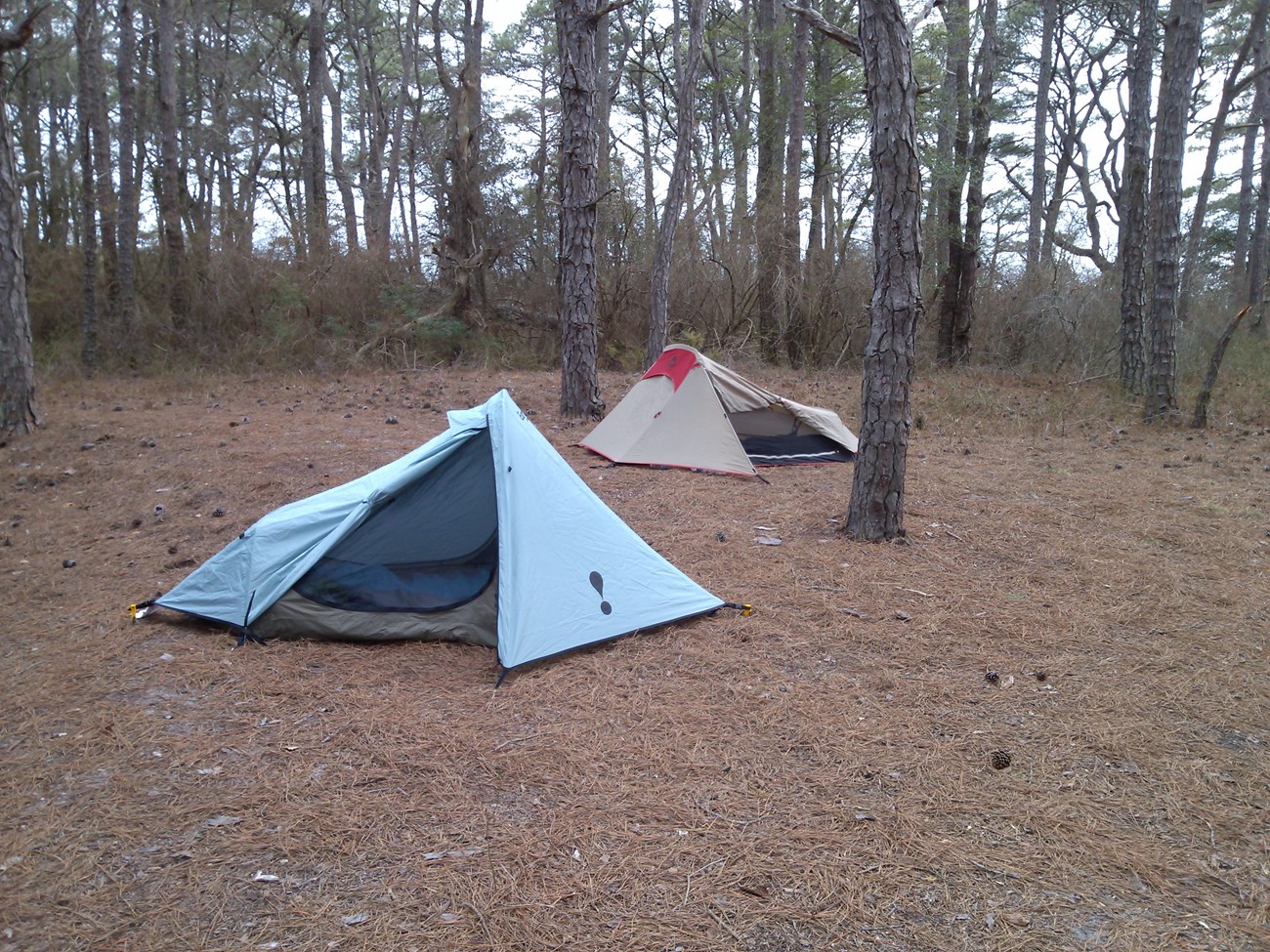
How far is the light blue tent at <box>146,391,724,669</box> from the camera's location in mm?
3707

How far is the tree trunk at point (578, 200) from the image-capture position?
814cm

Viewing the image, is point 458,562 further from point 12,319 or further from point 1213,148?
point 1213,148

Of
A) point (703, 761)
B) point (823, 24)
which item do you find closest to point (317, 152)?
point (823, 24)

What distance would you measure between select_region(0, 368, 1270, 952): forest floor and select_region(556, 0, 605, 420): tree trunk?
12.4 ft

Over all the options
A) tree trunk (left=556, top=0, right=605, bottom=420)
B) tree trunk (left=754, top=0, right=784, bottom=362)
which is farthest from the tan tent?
tree trunk (left=754, top=0, right=784, bottom=362)

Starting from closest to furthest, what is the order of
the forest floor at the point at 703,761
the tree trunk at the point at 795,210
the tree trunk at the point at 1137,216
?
1. the forest floor at the point at 703,761
2. the tree trunk at the point at 1137,216
3. the tree trunk at the point at 795,210

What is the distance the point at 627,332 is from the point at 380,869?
12.1 metres

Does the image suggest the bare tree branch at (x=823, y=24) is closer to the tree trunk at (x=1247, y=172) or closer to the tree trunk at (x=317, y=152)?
the tree trunk at (x=317, y=152)

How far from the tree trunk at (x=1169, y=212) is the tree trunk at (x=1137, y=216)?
0.95 m

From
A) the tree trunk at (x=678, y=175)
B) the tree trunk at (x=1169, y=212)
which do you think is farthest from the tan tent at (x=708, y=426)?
the tree trunk at (x=1169, y=212)

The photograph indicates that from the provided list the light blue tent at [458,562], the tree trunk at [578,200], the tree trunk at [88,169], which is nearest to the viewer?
the light blue tent at [458,562]

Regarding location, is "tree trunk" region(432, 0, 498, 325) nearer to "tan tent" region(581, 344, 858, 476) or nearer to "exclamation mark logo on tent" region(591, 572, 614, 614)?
"tan tent" region(581, 344, 858, 476)

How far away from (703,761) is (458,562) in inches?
68.6

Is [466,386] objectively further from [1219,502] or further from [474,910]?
[474,910]
